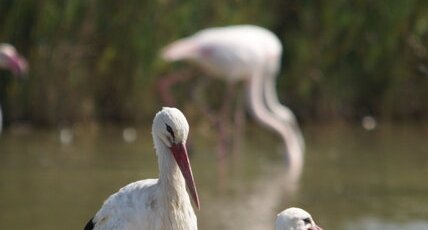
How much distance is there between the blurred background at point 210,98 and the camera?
14383mm

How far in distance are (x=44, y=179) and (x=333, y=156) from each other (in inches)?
142

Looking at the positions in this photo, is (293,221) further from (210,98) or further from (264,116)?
(210,98)

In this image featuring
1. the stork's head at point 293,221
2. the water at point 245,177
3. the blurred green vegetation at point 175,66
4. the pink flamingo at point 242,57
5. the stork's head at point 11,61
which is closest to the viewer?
the stork's head at point 293,221

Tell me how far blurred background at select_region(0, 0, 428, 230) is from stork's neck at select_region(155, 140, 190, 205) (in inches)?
237

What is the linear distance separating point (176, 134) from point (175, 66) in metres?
10.9

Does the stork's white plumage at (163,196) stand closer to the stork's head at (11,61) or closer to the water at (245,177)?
the water at (245,177)

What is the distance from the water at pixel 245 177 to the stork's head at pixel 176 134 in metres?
4.36

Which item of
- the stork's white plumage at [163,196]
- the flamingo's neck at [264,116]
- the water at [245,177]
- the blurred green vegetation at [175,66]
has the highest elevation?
the blurred green vegetation at [175,66]

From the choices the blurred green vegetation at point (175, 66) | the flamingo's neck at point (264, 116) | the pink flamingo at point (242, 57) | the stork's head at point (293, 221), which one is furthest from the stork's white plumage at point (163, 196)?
the blurred green vegetation at point (175, 66)

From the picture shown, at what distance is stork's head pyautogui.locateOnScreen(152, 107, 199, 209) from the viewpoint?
7130 millimetres

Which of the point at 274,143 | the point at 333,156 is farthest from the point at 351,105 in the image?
the point at 333,156

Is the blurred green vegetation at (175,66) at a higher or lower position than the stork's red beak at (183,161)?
higher

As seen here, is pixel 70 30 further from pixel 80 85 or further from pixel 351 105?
pixel 351 105

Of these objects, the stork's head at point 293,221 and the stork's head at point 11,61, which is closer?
the stork's head at point 293,221
